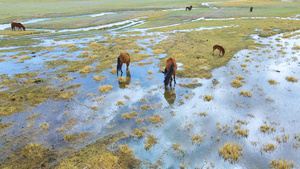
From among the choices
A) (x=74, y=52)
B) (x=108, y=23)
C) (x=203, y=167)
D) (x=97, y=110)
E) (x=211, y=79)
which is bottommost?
(x=203, y=167)

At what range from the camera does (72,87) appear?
12.5 meters

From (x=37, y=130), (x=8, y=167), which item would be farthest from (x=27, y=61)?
(x=8, y=167)

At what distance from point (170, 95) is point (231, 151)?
5.33 meters

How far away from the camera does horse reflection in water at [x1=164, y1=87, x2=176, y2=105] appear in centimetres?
1059

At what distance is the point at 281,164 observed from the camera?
19.7 feet

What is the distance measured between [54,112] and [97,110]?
98.4 inches

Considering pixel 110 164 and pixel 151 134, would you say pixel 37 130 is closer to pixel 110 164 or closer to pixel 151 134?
pixel 110 164

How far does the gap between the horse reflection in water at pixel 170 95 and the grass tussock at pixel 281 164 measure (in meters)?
5.71

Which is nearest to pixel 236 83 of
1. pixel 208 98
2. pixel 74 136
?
pixel 208 98

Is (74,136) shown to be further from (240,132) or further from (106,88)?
(240,132)

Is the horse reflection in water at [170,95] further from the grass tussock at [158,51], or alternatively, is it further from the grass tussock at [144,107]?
the grass tussock at [158,51]

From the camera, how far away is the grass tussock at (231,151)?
6.49 meters

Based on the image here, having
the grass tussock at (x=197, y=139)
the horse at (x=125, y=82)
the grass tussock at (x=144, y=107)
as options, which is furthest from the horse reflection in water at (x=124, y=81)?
the grass tussock at (x=197, y=139)

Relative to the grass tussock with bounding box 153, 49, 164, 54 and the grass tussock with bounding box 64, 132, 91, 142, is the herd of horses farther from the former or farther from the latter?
the grass tussock with bounding box 153, 49, 164, 54
